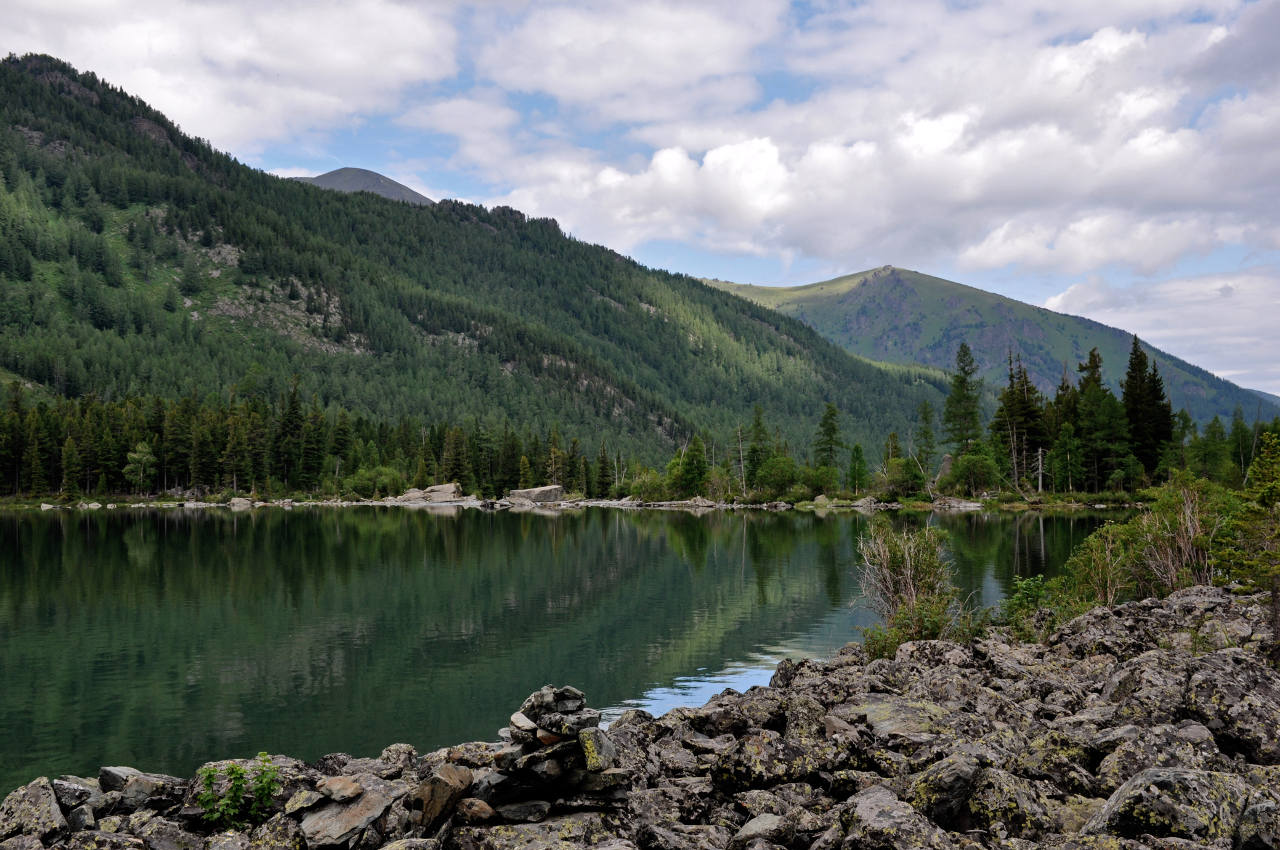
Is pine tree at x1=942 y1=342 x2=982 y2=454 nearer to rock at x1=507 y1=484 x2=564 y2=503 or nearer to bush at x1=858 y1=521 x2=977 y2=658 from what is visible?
rock at x1=507 y1=484 x2=564 y2=503

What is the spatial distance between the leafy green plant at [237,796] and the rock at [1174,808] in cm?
1255

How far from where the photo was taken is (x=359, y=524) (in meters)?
109

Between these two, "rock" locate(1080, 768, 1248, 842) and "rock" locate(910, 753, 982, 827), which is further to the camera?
"rock" locate(910, 753, 982, 827)

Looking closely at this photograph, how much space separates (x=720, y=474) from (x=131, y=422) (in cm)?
11496

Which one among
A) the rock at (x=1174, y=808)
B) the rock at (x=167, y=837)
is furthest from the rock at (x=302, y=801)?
the rock at (x=1174, y=808)

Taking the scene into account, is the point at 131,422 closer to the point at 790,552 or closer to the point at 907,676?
the point at 790,552

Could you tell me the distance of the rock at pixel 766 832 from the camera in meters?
11.7

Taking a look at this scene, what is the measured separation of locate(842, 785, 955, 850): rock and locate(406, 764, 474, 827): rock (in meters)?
5.84

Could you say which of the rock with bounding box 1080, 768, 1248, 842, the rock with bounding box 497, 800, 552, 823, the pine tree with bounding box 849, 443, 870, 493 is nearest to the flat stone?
the rock with bounding box 497, 800, 552, 823

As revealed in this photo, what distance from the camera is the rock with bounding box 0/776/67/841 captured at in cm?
1245

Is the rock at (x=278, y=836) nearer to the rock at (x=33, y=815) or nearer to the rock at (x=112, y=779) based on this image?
the rock at (x=33, y=815)

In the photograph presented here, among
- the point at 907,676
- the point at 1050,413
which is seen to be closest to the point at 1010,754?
the point at 907,676

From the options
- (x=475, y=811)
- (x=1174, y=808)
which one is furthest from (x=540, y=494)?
(x=1174, y=808)

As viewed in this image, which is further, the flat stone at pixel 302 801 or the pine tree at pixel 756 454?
the pine tree at pixel 756 454
